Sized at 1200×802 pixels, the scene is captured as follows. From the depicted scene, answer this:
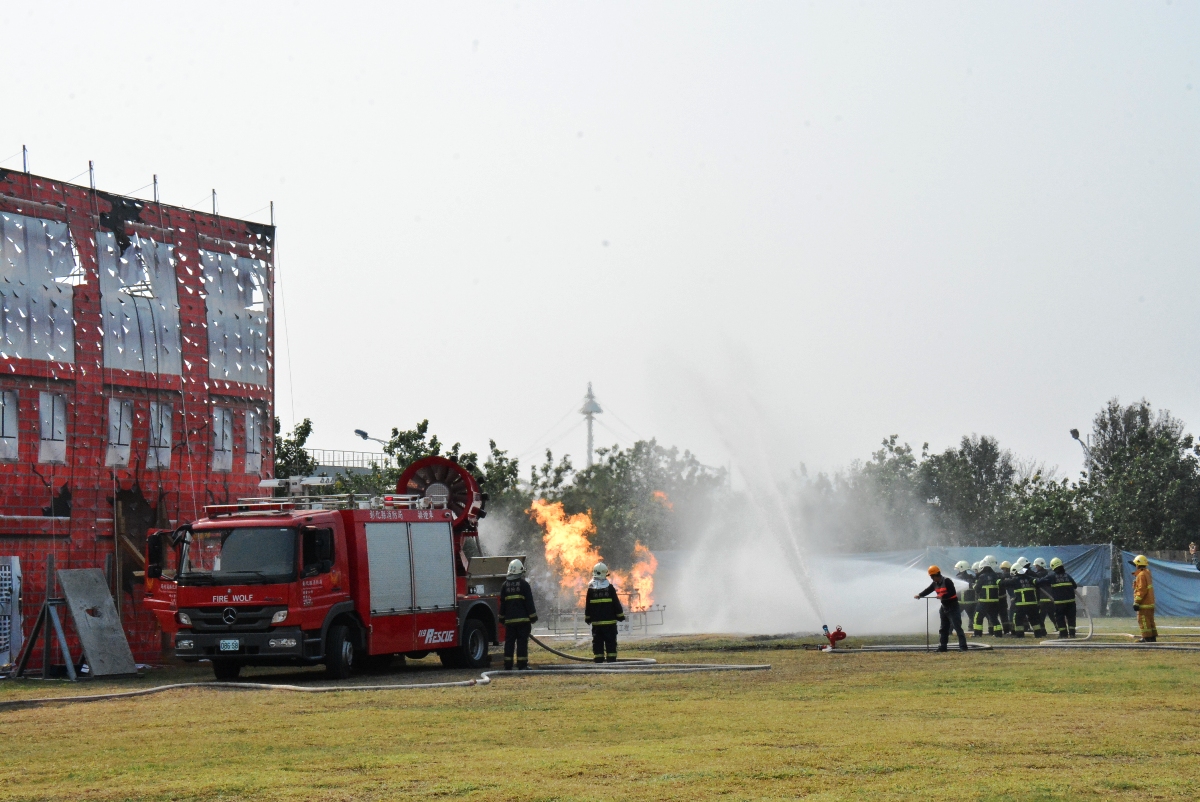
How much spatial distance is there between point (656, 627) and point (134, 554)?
21141 millimetres

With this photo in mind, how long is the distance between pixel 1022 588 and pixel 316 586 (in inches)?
631

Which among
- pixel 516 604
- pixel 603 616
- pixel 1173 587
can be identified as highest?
pixel 516 604

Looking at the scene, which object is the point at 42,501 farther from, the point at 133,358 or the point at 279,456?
the point at 279,456

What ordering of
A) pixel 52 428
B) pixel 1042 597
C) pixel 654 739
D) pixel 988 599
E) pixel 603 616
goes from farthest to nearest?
pixel 1042 597 < pixel 988 599 < pixel 52 428 < pixel 603 616 < pixel 654 739

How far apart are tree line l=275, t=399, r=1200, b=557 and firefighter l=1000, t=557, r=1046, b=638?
60.4 feet

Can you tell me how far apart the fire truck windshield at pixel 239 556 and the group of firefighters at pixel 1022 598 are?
37.1ft

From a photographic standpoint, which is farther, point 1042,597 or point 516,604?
point 1042,597

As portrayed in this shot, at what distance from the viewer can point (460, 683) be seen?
18.7m

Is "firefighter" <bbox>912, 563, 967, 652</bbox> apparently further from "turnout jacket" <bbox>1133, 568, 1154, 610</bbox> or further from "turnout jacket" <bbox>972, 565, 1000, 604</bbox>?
"turnout jacket" <bbox>972, 565, 1000, 604</bbox>

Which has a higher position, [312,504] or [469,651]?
[312,504]

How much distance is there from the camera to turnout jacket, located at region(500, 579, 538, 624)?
21.6 metres

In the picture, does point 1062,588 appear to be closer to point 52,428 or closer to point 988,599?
point 988,599

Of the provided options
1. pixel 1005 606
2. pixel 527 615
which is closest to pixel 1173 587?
pixel 1005 606

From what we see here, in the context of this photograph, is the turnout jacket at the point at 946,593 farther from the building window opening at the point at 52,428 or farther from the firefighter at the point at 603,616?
the building window opening at the point at 52,428
